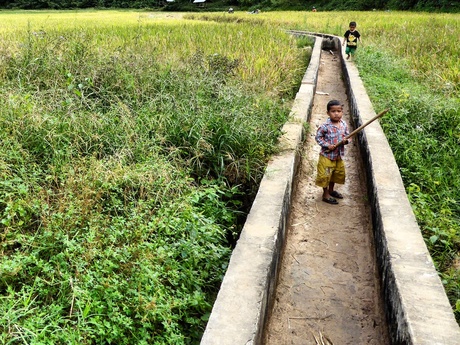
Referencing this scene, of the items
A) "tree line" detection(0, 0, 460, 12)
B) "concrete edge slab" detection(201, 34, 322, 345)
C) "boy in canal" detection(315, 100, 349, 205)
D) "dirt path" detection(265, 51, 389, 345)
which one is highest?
"tree line" detection(0, 0, 460, 12)

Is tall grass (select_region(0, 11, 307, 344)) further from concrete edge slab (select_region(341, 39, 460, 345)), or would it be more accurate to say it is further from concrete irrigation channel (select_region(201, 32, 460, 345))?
concrete edge slab (select_region(341, 39, 460, 345))

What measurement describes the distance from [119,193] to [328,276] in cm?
156

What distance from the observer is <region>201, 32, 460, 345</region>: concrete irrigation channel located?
2229 millimetres

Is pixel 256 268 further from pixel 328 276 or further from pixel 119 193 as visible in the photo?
pixel 119 193

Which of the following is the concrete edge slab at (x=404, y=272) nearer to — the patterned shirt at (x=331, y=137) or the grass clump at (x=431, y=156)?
the grass clump at (x=431, y=156)

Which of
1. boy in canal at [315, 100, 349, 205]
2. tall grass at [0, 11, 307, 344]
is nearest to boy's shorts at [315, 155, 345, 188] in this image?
boy in canal at [315, 100, 349, 205]

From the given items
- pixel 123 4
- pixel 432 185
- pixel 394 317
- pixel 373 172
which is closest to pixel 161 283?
pixel 394 317

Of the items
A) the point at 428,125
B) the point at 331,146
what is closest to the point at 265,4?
the point at 428,125

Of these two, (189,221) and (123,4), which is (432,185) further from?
(123,4)

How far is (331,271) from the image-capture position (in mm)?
3125

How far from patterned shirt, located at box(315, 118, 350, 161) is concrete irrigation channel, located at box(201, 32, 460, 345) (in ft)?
1.06

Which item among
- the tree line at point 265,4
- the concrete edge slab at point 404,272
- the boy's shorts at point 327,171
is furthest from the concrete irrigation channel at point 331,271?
the tree line at point 265,4

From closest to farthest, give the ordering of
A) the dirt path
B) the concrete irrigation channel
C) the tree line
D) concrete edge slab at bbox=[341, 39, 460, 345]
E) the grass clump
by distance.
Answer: concrete edge slab at bbox=[341, 39, 460, 345]
the concrete irrigation channel
the dirt path
the grass clump
the tree line

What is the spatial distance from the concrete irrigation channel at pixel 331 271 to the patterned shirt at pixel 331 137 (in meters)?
0.32
